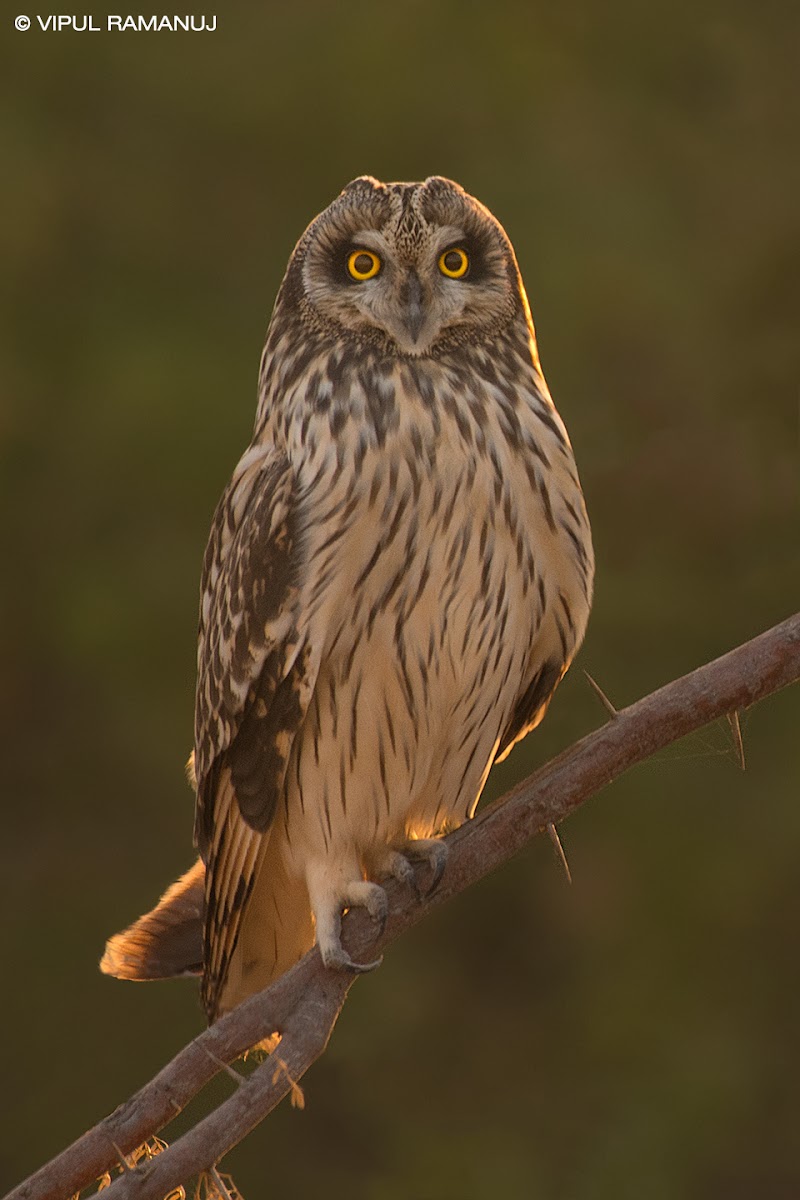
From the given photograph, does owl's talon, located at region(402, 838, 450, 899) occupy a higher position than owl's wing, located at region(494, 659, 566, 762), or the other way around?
owl's wing, located at region(494, 659, 566, 762)

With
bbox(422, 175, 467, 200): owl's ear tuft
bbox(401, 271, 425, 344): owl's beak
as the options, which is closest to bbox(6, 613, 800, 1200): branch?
bbox(401, 271, 425, 344): owl's beak

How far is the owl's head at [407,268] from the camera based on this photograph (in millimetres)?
1773

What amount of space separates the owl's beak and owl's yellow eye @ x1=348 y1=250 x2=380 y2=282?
0.05 metres

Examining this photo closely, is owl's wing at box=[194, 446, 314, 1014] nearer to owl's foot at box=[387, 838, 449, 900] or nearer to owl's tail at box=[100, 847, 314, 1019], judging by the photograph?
owl's tail at box=[100, 847, 314, 1019]

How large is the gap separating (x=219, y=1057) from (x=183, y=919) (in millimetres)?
562

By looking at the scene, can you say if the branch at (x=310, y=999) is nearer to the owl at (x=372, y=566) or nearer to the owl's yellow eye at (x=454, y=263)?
the owl at (x=372, y=566)

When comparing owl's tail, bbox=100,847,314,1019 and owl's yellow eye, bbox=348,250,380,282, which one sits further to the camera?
owl's tail, bbox=100,847,314,1019

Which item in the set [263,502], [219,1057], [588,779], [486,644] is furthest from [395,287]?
[219,1057]

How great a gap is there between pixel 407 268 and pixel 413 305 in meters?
0.04

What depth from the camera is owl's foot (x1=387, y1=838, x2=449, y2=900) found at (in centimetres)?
187

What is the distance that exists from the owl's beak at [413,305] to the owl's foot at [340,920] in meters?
0.66

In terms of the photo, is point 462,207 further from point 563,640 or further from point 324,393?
point 563,640

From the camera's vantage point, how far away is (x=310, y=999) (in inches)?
65.4

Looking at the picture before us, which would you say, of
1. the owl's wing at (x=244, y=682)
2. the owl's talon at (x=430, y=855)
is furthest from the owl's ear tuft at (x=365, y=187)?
the owl's talon at (x=430, y=855)
